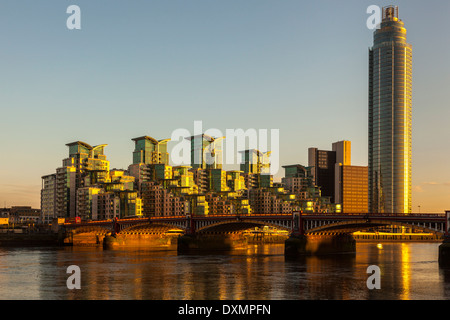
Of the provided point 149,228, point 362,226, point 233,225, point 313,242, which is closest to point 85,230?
point 149,228

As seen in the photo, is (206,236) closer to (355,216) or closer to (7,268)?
(355,216)

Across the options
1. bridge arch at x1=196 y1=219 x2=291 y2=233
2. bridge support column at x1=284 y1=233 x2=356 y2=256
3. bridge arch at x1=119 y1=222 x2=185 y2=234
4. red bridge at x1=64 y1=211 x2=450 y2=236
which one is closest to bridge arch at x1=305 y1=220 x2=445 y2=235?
red bridge at x1=64 y1=211 x2=450 y2=236

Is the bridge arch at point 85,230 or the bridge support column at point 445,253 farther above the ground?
the bridge support column at point 445,253

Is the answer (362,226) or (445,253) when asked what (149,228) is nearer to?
(362,226)

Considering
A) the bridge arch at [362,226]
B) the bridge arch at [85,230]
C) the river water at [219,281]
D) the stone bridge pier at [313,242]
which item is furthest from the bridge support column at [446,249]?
the bridge arch at [85,230]

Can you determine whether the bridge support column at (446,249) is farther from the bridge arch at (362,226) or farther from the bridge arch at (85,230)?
the bridge arch at (85,230)

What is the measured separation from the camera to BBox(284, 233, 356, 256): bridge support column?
4567 inches

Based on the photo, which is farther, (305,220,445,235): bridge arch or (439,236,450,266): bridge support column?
(305,220,445,235): bridge arch

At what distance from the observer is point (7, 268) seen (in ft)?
288

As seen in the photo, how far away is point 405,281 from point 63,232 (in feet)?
409

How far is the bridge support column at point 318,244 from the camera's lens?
381 feet

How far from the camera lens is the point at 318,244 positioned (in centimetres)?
12369

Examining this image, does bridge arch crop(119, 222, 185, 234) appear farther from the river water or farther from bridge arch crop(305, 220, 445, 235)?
the river water

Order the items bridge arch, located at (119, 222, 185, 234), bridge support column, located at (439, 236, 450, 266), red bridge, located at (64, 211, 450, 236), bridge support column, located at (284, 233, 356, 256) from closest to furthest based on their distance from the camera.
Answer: bridge support column, located at (439, 236, 450, 266) → red bridge, located at (64, 211, 450, 236) → bridge support column, located at (284, 233, 356, 256) → bridge arch, located at (119, 222, 185, 234)
